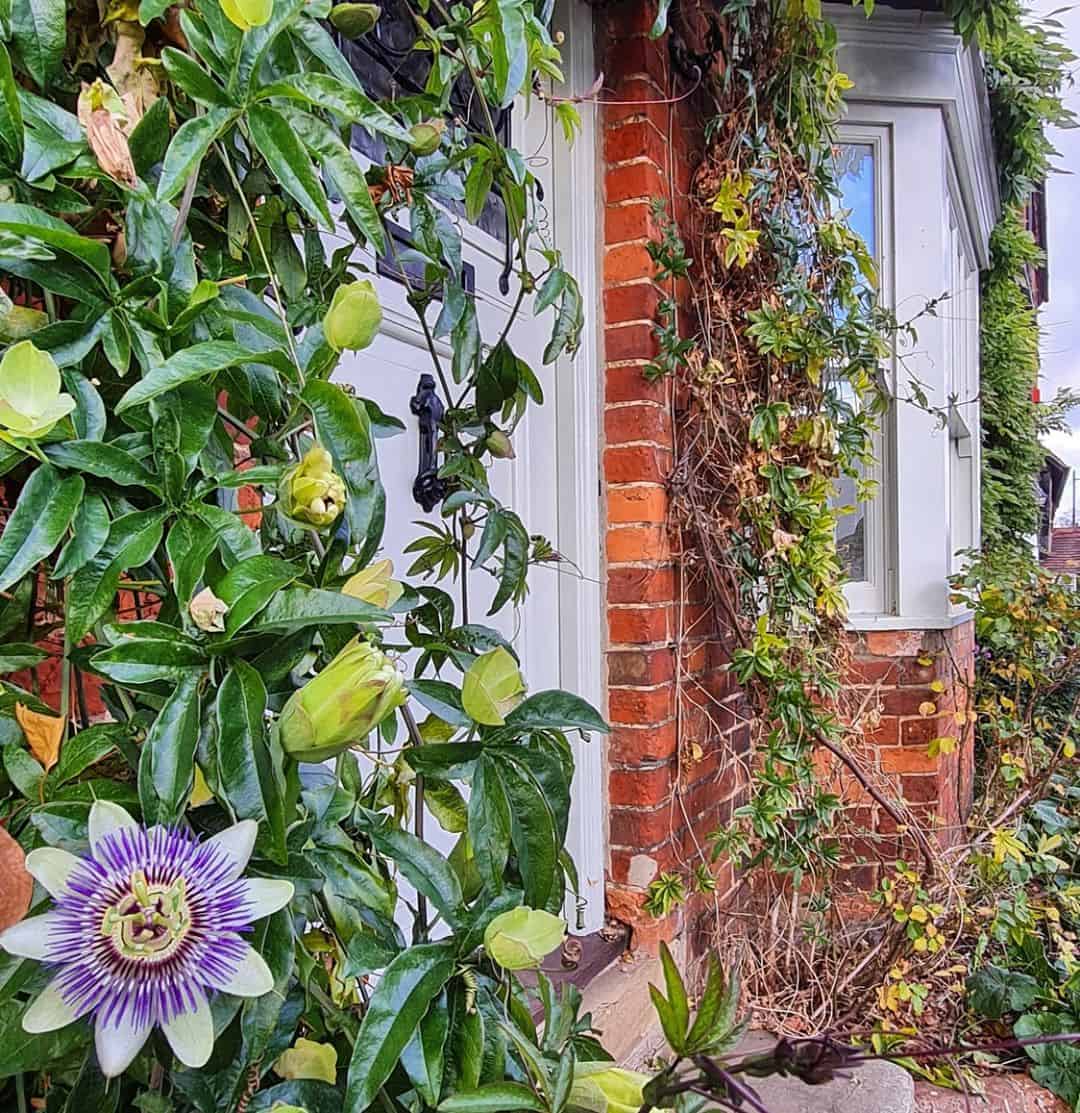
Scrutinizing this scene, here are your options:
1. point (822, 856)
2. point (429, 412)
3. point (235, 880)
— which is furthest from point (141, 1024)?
point (822, 856)

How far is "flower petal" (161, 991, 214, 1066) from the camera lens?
0.35 m

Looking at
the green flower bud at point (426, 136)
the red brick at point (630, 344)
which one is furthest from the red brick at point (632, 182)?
the green flower bud at point (426, 136)

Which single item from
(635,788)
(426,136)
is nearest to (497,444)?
(426,136)

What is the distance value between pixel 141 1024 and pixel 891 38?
313 centimetres

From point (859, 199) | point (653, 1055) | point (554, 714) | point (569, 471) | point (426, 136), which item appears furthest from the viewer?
point (859, 199)

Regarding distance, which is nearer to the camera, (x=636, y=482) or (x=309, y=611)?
(x=309, y=611)

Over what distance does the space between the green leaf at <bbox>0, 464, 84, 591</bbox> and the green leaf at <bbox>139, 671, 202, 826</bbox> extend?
92 millimetres

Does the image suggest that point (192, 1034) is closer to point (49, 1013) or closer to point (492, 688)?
point (49, 1013)

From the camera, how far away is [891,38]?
8.61 ft

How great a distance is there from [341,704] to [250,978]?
119 millimetres

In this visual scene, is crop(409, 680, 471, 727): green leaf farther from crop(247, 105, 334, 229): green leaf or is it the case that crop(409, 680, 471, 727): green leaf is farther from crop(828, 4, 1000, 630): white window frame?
crop(828, 4, 1000, 630): white window frame

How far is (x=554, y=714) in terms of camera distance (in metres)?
0.56

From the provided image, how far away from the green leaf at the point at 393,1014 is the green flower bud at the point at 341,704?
13 cm

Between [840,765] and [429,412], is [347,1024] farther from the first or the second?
[840,765]
